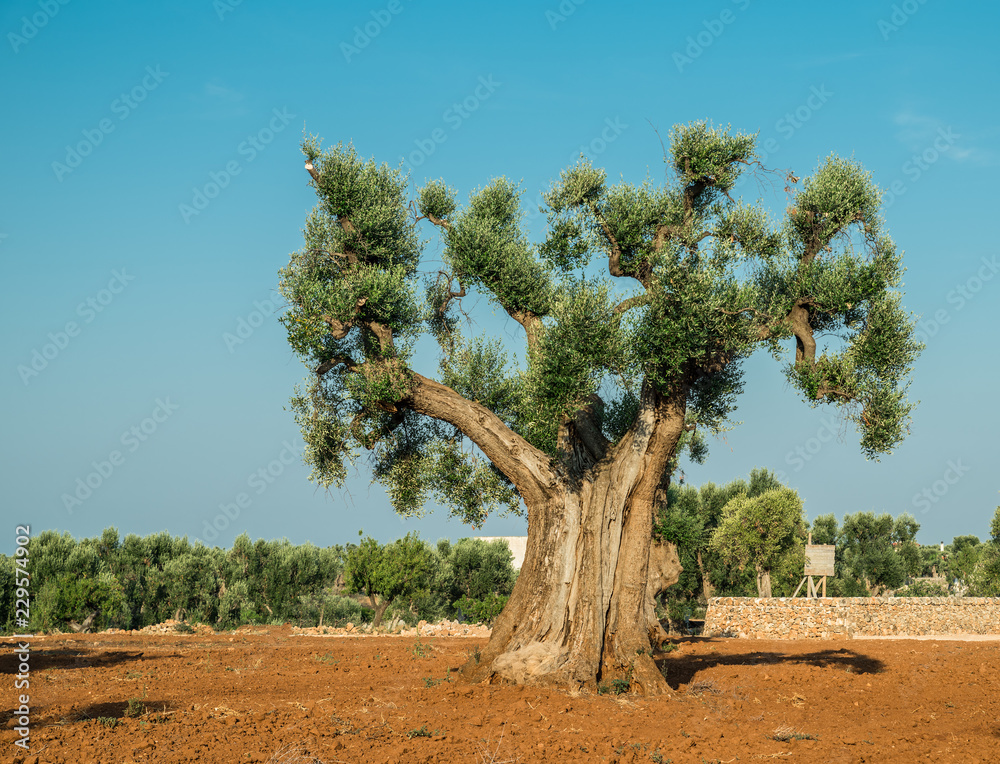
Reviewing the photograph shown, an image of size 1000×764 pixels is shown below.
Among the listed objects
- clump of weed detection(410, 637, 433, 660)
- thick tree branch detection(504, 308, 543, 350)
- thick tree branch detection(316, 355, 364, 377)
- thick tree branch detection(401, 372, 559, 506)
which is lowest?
clump of weed detection(410, 637, 433, 660)

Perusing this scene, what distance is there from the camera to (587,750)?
8766 millimetres

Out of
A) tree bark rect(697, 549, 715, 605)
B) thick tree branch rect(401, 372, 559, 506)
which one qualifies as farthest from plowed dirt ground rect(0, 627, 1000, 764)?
tree bark rect(697, 549, 715, 605)

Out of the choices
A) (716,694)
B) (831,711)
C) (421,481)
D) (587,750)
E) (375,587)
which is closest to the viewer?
(587,750)

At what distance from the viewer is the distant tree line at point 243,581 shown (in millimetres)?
26609

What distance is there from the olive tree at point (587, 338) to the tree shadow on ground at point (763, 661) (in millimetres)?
3108

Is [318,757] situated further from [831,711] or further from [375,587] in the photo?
[375,587]

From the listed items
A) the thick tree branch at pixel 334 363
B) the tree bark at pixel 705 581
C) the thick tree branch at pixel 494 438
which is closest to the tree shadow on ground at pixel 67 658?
the thick tree branch at pixel 334 363

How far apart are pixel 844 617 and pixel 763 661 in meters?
14.2

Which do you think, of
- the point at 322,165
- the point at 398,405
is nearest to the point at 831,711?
the point at 398,405

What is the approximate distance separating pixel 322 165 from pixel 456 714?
32.1 feet

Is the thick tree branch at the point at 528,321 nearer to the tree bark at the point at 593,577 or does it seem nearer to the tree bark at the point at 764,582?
the tree bark at the point at 593,577

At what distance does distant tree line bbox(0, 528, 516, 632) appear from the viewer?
2661 cm

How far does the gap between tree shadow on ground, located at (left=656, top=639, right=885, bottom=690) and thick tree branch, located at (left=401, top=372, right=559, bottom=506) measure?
4920mm

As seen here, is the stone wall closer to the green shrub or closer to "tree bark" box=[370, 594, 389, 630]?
the green shrub
